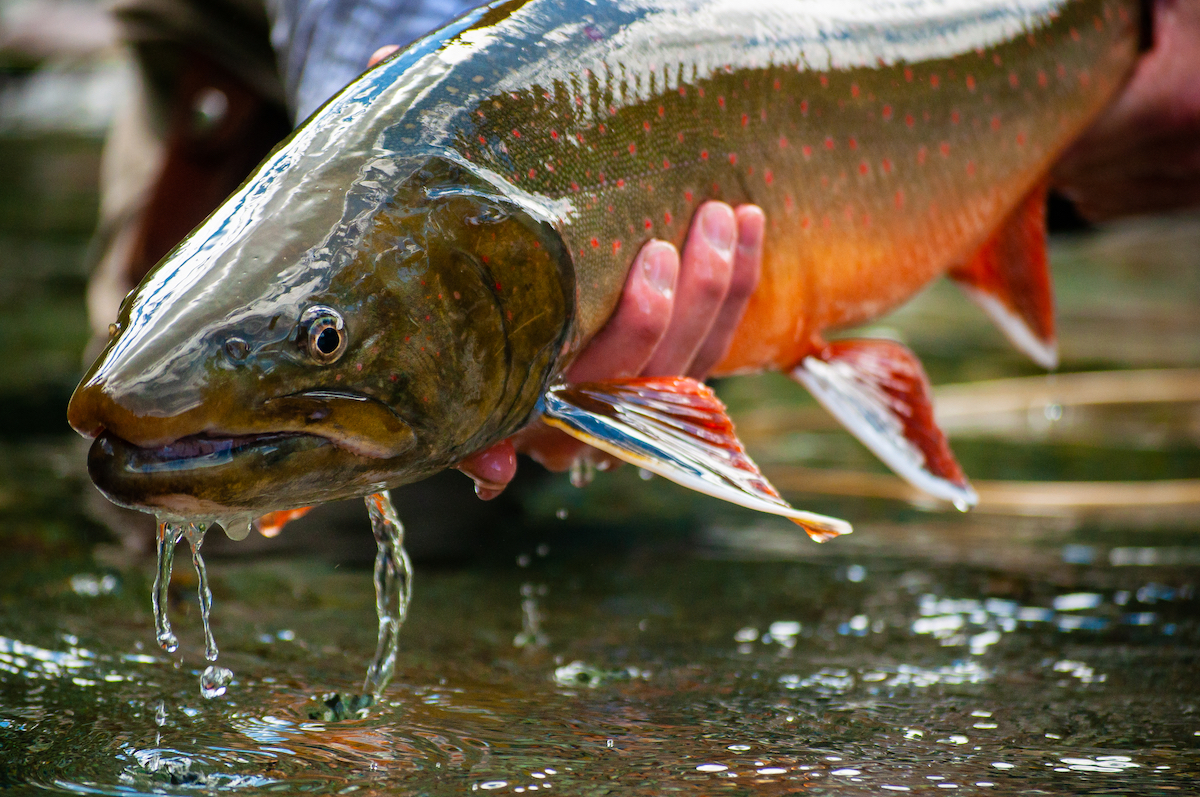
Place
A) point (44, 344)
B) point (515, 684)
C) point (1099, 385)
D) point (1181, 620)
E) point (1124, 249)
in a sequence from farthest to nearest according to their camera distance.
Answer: point (1124, 249)
point (44, 344)
point (1099, 385)
point (1181, 620)
point (515, 684)

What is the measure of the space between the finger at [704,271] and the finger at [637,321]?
0.08 meters

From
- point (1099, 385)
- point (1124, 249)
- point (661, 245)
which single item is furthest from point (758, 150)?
point (1124, 249)

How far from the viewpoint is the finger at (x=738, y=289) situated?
221 centimetres

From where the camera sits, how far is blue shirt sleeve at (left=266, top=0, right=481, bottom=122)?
8.15ft

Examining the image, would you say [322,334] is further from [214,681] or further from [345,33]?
[345,33]

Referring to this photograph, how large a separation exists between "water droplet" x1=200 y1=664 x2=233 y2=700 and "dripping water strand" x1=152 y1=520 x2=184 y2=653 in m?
0.17

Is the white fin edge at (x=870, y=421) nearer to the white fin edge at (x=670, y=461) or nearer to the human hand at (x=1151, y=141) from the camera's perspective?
the white fin edge at (x=670, y=461)

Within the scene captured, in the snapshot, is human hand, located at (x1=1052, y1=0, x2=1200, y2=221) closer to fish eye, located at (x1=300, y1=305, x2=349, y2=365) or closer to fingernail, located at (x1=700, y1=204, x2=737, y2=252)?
fingernail, located at (x1=700, y1=204, x2=737, y2=252)

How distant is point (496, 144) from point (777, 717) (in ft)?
3.29

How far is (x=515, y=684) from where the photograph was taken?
7.23 ft

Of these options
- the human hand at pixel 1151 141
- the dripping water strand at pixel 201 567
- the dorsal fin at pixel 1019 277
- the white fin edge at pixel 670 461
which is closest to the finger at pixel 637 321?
the white fin edge at pixel 670 461

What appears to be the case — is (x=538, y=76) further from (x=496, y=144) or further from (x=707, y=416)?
(x=707, y=416)

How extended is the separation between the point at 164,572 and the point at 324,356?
48cm

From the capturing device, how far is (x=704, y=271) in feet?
7.06
